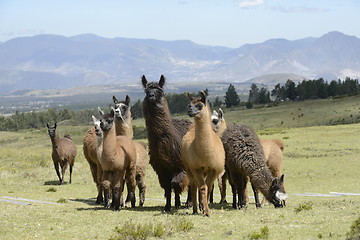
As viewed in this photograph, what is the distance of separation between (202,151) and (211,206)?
412 centimetres

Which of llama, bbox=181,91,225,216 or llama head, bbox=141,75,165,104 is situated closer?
llama, bbox=181,91,225,216

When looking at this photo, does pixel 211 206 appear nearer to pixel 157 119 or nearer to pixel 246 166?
pixel 246 166

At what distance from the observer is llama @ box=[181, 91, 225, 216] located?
14109mm

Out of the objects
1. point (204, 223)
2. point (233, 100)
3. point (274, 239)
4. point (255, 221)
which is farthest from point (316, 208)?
point (233, 100)

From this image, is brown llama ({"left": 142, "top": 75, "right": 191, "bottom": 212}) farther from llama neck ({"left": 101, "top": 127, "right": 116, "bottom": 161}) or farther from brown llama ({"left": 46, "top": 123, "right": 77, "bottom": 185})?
brown llama ({"left": 46, "top": 123, "right": 77, "bottom": 185})

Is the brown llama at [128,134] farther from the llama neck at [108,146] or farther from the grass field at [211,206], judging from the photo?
the llama neck at [108,146]

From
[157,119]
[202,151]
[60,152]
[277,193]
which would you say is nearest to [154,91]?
[157,119]

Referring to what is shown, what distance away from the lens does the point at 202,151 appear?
1422cm

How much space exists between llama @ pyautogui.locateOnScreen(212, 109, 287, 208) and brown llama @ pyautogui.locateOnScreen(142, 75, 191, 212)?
4.94 ft

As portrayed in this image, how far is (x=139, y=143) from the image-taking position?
20234mm

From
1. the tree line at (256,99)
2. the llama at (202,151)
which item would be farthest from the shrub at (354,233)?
the tree line at (256,99)

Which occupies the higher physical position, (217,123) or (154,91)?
(154,91)

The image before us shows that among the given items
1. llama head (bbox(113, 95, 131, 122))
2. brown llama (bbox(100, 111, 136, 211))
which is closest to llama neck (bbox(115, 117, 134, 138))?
llama head (bbox(113, 95, 131, 122))

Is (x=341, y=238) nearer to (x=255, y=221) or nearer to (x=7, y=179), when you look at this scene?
(x=255, y=221)
